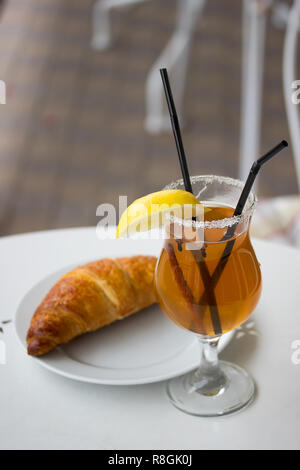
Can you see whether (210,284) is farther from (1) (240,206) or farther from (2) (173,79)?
(2) (173,79)

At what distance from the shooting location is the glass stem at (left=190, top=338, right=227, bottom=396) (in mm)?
663

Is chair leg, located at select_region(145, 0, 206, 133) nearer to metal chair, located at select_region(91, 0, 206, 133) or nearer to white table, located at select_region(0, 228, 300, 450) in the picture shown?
metal chair, located at select_region(91, 0, 206, 133)

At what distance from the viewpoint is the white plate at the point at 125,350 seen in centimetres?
65

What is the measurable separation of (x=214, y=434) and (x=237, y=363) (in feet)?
0.38

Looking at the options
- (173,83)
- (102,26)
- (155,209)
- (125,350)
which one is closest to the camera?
(155,209)

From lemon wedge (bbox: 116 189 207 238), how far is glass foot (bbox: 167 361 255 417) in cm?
19

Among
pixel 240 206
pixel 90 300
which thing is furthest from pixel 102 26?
pixel 240 206

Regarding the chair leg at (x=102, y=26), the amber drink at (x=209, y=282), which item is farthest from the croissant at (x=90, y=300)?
the chair leg at (x=102, y=26)

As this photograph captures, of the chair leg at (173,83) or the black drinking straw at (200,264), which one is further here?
the chair leg at (173,83)

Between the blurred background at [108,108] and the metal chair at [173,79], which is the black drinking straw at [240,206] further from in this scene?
the metal chair at [173,79]

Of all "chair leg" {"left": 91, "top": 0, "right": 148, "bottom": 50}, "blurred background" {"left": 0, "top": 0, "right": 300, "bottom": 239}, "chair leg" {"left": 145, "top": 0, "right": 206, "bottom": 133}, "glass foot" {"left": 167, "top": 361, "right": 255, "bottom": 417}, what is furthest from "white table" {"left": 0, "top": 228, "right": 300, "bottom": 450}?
"chair leg" {"left": 91, "top": 0, "right": 148, "bottom": 50}

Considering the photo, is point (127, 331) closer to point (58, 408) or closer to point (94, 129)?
point (58, 408)

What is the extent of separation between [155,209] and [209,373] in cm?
21

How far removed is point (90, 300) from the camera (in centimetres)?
73
